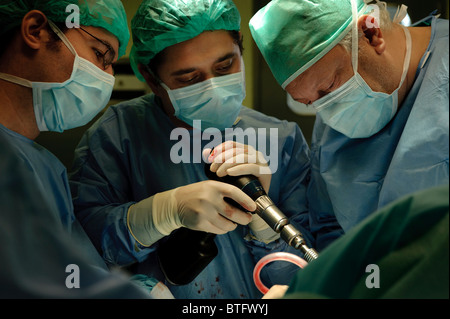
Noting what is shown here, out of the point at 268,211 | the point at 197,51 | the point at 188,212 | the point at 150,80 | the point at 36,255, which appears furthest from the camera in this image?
the point at 150,80

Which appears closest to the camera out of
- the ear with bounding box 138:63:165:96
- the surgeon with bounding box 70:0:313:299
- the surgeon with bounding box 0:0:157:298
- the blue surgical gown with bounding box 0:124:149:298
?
the blue surgical gown with bounding box 0:124:149:298

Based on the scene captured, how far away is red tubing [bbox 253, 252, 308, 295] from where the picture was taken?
1.17 m

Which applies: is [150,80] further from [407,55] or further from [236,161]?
[407,55]

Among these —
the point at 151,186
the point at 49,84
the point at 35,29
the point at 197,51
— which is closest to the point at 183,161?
the point at 151,186

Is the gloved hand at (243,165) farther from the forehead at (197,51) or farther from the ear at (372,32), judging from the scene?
the ear at (372,32)

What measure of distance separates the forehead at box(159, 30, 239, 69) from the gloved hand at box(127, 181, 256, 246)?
15.8 inches

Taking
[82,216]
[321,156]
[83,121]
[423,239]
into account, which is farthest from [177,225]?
[423,239]

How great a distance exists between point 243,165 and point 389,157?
46cm

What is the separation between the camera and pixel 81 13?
1.18m

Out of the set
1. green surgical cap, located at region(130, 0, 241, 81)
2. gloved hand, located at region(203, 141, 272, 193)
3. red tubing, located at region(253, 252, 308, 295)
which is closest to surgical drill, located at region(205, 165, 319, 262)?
gloved hand, located at region(203, 141, 272, 193)

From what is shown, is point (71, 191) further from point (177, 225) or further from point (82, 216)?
point (177, 225)

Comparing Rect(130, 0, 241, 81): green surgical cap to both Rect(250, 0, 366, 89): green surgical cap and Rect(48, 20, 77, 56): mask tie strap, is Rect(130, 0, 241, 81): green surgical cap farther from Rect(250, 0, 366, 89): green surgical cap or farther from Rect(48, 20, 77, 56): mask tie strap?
Rect(48, 20, 77, 56): mask tie strap

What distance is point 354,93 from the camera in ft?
4.14

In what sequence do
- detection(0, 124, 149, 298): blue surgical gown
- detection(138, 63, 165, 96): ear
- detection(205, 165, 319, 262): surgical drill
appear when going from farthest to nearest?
detection(138, 63, 165, 96): ear → detection(205, 165, 319, 262): surgical drill → detection(0, 124, 149, 298): blue surgical gown
